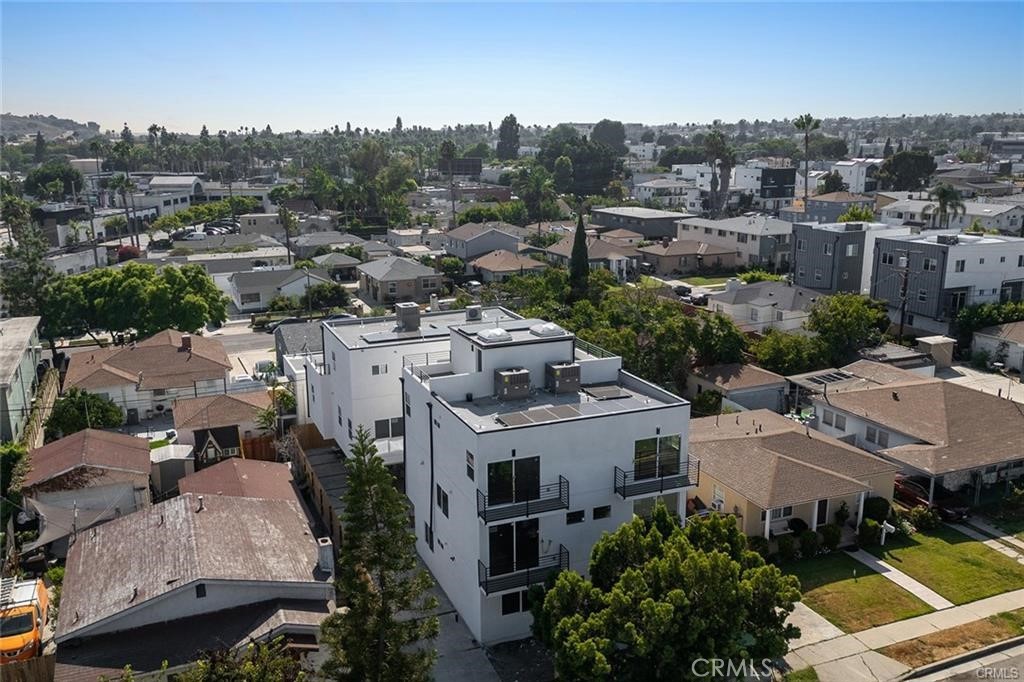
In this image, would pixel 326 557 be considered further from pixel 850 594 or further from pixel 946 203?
pixel 946 203

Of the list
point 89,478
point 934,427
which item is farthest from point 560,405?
point 89,478

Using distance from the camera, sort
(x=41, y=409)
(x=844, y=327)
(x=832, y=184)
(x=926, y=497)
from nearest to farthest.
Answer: (x=926, y=497) < (x=41, y=409) < (x=844, y=327) < (x=832, y=184)

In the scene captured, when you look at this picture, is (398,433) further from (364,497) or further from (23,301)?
(23,301)

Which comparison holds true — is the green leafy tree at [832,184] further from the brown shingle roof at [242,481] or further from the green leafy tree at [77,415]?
the brown shingle roof at [242,481]

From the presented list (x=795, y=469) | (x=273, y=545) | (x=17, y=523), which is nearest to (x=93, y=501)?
(x=17, y=523)

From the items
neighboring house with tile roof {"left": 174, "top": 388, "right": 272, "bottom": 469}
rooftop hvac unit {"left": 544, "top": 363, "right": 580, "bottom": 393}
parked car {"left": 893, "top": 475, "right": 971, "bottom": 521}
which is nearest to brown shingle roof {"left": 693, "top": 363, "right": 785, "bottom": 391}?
parked car {"left": 893, "top": 475, "right": 971, "bottom": 521}

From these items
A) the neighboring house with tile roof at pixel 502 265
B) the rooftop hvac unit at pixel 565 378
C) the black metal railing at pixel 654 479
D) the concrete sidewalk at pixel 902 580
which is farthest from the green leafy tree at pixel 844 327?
the neighboring house with tile roof at pixel 502 265
